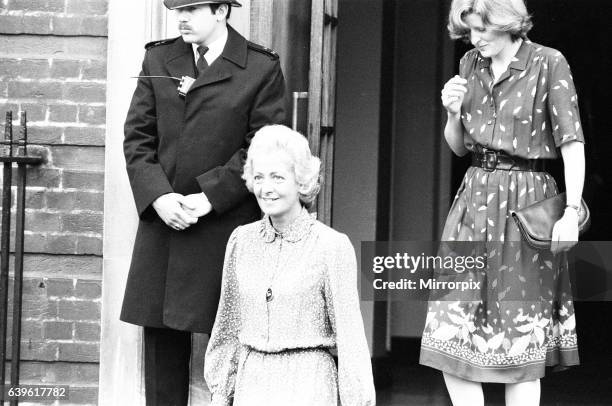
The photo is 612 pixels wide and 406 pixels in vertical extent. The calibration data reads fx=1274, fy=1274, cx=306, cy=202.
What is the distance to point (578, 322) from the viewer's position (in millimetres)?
8805

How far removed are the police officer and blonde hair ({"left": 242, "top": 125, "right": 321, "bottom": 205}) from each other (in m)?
0.48

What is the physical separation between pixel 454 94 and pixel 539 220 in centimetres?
50

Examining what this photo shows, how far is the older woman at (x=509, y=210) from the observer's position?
13.6 ft

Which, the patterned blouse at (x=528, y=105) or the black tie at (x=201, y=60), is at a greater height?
the black tie at (x=201, y=60)

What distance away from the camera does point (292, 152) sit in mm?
3771

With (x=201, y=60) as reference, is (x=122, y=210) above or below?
below

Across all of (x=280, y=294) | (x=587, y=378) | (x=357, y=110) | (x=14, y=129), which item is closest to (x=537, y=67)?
(x=280, y=294)

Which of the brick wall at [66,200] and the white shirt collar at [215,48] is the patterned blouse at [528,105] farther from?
the brick wall at [66,200]

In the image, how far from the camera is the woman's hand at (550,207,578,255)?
403 centimetres

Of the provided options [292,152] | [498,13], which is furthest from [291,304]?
[498,13]

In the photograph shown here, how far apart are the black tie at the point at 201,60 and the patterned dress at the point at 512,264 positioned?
3.14 ft

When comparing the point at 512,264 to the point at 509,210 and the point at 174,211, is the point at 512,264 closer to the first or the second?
the point at 509,210

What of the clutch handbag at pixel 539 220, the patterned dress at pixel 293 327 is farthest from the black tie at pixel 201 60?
the clutch handbag at pixel 539 220

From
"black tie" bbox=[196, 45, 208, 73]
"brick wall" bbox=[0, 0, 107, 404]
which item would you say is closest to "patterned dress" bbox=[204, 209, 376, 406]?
"black tie" bbox=[196, 45, 208, 73]
